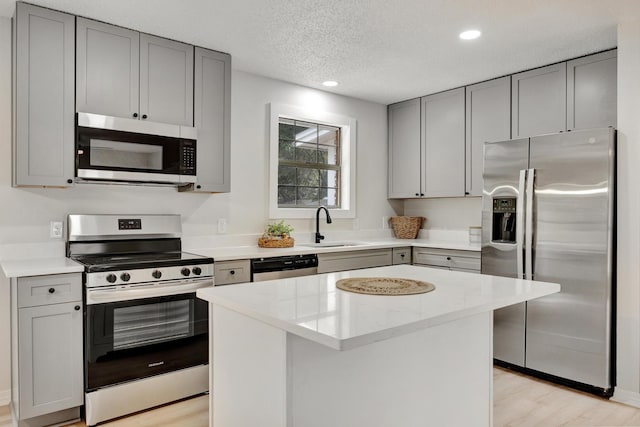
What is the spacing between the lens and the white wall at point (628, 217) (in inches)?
Result: 110

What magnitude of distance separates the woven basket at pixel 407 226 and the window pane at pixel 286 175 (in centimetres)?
132

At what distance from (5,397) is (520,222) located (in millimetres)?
3658

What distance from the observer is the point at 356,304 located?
1585 millimetres

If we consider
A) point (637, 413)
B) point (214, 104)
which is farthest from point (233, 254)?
point (637, 413)

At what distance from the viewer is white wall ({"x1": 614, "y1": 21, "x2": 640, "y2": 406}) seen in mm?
2807

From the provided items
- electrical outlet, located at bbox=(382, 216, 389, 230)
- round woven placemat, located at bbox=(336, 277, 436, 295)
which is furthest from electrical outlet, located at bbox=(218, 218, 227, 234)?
electrical outlet, located at bbox=(382, 216, 389, 230)

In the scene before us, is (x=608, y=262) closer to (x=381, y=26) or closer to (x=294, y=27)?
(x=381, y=26)

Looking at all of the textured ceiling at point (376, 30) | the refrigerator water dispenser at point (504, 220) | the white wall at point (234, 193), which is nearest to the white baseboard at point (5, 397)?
the white wall at point (234, 193)

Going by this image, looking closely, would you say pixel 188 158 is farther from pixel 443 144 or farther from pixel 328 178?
pixel 443 144

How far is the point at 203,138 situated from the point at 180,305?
4.07 feet

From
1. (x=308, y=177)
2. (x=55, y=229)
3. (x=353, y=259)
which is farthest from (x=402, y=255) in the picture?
(x=55, y=229)

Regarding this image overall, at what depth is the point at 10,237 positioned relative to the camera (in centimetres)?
277

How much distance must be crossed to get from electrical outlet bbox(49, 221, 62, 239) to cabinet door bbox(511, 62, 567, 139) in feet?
11.9

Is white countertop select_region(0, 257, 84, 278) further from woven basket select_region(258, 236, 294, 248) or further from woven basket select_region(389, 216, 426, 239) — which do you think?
woven basket select_region(389, 216, 426, 239)
